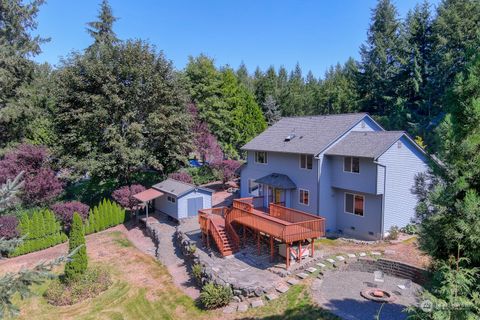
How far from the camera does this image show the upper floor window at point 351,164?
19906 mm

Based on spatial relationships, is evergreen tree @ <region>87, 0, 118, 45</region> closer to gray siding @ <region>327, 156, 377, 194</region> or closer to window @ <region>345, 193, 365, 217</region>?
gray siding @ <region>327, 156, 377, 194</region>

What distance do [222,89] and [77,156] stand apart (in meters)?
21.3

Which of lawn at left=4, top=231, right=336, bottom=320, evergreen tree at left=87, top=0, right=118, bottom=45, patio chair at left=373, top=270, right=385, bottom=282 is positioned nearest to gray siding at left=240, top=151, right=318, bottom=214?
patio chair at left=373, top=270, right=385, bottom=282

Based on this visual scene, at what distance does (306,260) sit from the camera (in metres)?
16.2

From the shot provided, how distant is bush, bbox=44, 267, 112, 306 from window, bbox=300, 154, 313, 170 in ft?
45.6

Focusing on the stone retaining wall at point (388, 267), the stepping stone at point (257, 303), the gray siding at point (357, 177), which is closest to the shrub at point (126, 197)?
the gray siding at point (357, 177)

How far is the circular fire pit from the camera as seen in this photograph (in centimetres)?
1275

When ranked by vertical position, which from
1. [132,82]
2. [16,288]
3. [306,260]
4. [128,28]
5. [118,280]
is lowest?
[118,280]

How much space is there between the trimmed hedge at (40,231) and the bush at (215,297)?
15.2m

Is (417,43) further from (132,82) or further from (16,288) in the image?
(16,288)

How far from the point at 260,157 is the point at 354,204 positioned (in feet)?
29.0

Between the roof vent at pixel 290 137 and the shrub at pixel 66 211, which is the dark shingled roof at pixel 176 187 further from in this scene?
the roof vent at pixel 290 137

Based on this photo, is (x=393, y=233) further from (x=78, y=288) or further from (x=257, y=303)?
(x=78, y=288)

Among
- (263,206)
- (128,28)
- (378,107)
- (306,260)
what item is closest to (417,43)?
(378,107)
